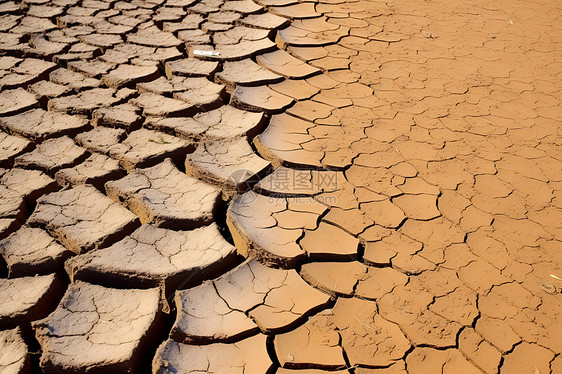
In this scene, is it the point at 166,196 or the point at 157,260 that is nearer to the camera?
the point at 157,260

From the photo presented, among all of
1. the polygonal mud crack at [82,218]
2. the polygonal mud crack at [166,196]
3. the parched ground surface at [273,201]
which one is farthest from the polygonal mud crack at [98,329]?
the polygonal mud crack at [166,196]

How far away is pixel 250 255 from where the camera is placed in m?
2.07

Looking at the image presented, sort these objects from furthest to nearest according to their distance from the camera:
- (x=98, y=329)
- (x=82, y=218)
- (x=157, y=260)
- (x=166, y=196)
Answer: (x=166, y=196) < (x=82, y=218) < (x=157, y=260) < (x=98, y=329)

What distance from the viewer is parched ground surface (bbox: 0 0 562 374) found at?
1717 mm

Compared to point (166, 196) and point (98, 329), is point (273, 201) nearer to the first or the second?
point (166, 196)

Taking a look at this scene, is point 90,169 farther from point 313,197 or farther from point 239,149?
point 313,197

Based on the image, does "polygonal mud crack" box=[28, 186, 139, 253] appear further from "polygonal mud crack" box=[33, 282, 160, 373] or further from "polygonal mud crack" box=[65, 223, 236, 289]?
"polygonal mud crack" box=[33, 282, 160, 373]

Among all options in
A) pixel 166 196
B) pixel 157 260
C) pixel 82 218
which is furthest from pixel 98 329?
pixel 166 196

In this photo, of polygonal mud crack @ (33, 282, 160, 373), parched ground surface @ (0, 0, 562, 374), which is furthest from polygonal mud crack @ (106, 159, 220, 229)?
polygonal mud crack @ (33, 282, 160, 373)

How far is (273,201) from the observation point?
2.35 metres

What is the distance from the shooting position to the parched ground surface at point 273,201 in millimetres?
1717

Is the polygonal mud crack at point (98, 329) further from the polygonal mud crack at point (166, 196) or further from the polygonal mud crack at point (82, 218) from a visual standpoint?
the polygonal mud crack at point (166, 196)

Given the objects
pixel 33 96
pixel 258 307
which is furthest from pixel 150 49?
pixel 258 307

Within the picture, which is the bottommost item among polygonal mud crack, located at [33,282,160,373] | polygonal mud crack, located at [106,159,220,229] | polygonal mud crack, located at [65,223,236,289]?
polygonal mud crack, located at [33,282,160,373]
